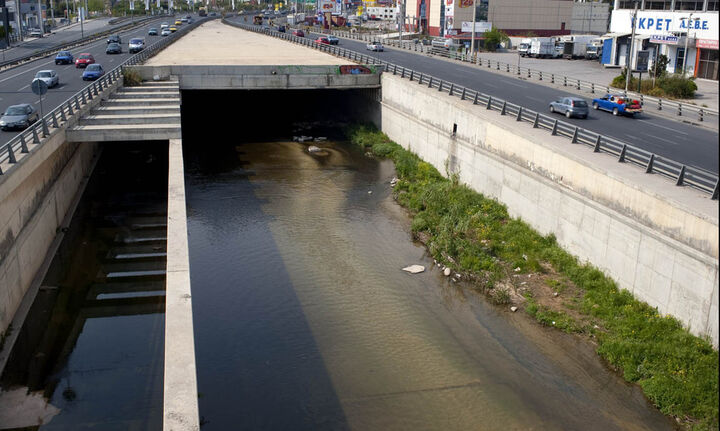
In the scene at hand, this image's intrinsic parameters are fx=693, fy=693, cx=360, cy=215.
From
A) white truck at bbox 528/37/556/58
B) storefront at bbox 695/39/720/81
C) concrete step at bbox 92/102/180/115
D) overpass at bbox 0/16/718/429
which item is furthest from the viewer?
white truck at bbox 528/37/556/58

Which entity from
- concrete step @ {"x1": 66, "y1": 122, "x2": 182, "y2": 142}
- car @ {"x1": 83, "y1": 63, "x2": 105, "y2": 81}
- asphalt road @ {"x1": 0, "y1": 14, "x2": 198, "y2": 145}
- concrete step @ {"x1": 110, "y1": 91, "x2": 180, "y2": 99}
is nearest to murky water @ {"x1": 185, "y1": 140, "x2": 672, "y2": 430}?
concrete step @ {"x1": 66, "y1": 122, "x2": 182, "y2": 142}

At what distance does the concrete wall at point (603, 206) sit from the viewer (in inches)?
853

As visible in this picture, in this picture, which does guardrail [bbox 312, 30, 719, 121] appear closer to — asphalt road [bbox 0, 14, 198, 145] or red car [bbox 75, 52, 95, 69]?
asphalt road [bbox 0, 14, 198, 145]

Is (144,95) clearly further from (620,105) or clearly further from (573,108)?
(620,105)

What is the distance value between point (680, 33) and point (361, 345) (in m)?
53.9

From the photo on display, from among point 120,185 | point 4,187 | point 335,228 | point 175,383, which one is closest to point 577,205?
point 335,228

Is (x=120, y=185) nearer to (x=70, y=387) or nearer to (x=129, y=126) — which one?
(x=129, y=126)

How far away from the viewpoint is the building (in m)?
61.8

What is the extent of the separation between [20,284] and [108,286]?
156 inches

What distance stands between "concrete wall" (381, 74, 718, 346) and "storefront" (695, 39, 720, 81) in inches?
1231

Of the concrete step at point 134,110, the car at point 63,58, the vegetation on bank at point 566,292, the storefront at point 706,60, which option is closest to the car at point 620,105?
the vegetation on bank at point 566,292

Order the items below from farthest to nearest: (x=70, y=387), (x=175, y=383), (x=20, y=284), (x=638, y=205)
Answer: (x=20, y=284) < (x=638, y=205) < (x=70, y=387) < (x=175, y=383)

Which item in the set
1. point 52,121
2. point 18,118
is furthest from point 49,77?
point 52,121

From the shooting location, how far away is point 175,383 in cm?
1537
